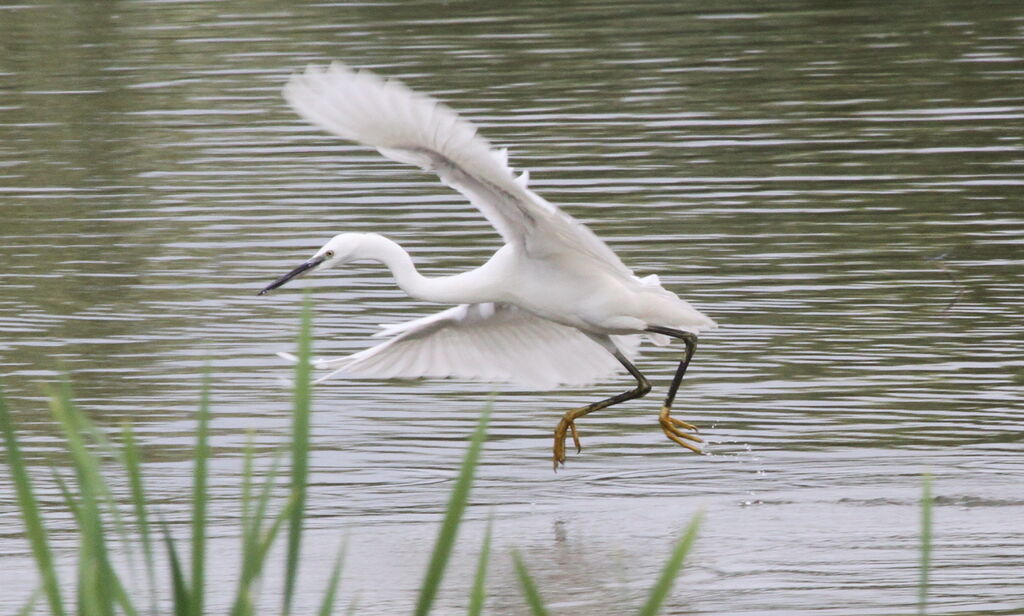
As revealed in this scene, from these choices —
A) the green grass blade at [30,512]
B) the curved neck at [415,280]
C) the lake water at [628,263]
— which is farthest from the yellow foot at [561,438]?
the green grass blade at [30,512]

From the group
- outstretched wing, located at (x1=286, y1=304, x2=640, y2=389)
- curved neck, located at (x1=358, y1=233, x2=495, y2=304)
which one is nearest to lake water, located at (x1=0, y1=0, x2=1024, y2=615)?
outstretched wing, located at (x1=286, y1=304, x2=640, y2=389)

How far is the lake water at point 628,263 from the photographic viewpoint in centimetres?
648

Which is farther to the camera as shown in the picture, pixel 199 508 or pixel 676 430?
pixel 676 430

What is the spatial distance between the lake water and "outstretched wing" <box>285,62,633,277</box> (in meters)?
1.22

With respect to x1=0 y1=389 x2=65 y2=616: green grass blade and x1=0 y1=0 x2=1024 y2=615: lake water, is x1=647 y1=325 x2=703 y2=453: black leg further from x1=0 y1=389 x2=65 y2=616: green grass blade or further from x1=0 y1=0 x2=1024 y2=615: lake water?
x1=0 y1=389 x2=65 y2=616: green grass blade

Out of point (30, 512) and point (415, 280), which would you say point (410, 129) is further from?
point (30, 512)

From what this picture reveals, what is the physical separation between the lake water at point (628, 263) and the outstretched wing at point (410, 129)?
1.22 m

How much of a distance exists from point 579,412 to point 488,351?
58 centimetres

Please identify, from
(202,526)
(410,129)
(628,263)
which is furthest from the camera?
(628,263)

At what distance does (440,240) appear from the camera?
11.5 metres

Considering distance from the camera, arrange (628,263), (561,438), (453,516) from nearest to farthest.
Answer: (453,516) → (561,438) → (628,263)

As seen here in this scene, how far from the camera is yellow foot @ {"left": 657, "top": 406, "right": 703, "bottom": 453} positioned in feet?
23.9

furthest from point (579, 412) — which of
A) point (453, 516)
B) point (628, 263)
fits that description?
point (453, 516)

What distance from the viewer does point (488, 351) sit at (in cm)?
769
